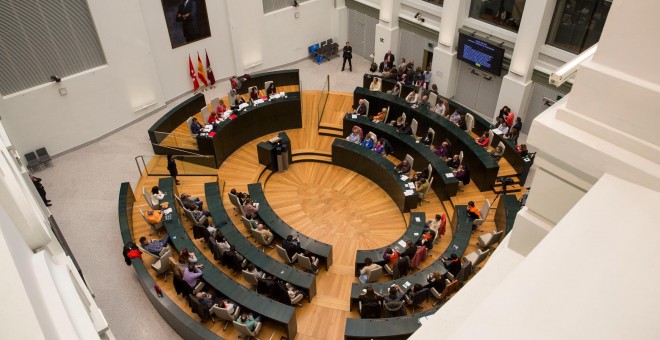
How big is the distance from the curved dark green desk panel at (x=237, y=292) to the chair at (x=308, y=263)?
4.94ft

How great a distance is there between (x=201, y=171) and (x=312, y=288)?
231 inches

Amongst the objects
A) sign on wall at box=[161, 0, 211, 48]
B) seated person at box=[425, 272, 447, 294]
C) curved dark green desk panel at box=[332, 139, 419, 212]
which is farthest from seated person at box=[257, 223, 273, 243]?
sign on wall at box=[161, 0, 211, 48]

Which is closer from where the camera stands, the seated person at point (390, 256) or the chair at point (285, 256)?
the seated person at point (390, 256)

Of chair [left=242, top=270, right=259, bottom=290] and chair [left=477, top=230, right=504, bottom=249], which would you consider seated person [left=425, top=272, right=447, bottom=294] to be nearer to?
chair [left=477, top=230, right=504, bottom=249]

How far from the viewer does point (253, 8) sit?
17.8 metres

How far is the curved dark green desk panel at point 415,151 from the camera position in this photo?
43.8 feet

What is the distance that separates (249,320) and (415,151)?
7403 mm

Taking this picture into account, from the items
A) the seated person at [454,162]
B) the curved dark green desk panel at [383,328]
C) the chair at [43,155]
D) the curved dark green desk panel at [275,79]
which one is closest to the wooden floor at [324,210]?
the seated person at [454,162]

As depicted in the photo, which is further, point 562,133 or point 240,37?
point 240,37

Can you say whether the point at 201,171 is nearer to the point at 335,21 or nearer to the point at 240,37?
the point at 240,37

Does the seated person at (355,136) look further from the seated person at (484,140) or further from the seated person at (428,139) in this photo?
the seated person at (484,140)

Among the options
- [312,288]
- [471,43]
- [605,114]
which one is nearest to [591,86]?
[605,114]

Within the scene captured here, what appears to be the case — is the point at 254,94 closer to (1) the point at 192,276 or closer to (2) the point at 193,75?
(2) the point at 193,75

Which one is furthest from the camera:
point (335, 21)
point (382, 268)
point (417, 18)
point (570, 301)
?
point (335, 21)
